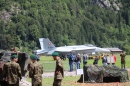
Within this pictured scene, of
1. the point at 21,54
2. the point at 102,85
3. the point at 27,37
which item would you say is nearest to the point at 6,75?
the point at 21,54

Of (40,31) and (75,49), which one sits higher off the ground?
(40,31)

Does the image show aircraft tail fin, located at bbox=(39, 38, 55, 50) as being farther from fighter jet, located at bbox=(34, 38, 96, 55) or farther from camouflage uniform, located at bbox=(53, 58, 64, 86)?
camouflage uniform, located at bbox=(53, 58, 64, 86)

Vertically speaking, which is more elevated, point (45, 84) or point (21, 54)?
point (21, 54)

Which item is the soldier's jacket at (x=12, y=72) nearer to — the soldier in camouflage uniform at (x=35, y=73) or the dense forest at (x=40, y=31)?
the soldier in camouflage uniform at (x=35, y=73)

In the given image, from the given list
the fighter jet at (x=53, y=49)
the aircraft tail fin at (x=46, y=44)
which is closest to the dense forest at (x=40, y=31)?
the aircraft tail fin at (x=46, y=44)

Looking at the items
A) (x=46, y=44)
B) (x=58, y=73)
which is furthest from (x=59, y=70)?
(x=46, y=44)

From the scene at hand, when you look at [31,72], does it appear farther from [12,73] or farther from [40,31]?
[40,31]

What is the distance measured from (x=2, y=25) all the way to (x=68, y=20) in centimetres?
2909

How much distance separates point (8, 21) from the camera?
622 ft

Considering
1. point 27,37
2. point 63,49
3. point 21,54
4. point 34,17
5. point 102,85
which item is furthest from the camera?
point 34,17

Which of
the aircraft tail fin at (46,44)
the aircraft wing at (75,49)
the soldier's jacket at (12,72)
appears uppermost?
the soldier's jacket at (12,72)

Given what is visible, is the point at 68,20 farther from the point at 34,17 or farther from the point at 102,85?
the point at 102,85

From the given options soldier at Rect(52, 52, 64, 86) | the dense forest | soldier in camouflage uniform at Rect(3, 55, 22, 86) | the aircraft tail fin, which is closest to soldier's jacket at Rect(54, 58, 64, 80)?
soldier at Rect(52, 52, 64, 86)

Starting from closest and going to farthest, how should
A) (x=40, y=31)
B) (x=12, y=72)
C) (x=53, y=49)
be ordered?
(x=12, y=72) → (x=53, y=49) → (x=40, y=31)
